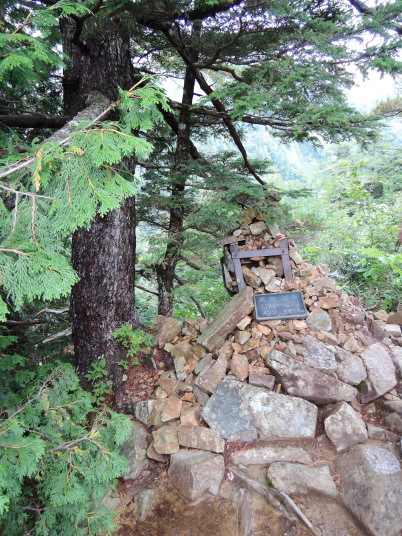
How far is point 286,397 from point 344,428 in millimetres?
664

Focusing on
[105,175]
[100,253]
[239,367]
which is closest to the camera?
[105,175]

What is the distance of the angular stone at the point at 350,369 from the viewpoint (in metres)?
3.71

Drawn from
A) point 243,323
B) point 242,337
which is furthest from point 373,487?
point 243,323

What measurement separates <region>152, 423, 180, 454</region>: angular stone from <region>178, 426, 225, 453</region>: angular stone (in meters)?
0.07

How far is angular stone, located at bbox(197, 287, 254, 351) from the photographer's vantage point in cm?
405

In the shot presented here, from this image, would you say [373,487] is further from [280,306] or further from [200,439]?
[280,306]

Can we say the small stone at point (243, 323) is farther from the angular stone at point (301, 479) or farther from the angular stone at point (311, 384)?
the angular stone at point (301, 479)

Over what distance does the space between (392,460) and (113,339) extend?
3359 mm

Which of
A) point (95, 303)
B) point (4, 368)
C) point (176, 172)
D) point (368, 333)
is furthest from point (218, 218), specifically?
point (4, 368)

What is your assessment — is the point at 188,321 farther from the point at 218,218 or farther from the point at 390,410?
the point at 390,410

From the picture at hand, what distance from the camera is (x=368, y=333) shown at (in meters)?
4.25

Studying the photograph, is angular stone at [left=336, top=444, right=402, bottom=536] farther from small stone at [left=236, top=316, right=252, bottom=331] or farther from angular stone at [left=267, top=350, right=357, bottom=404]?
small stone at [left=236, top=316, right=252, bottom=331]

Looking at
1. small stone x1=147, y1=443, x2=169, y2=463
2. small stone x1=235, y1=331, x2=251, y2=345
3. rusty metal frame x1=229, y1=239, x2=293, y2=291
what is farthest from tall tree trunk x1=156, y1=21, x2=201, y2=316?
small stone x1=147, y1=443, x2=169, y2=463

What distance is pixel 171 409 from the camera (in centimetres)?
362
